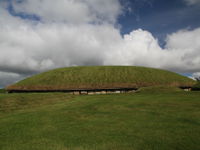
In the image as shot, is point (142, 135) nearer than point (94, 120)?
Yes

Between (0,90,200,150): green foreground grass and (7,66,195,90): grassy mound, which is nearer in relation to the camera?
(0,90,200,150): green foreground grass

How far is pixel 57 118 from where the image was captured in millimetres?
14969

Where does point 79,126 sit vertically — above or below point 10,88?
below

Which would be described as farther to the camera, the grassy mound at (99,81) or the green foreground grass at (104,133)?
the grassy mound at (99,81)

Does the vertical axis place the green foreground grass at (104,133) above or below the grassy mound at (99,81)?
below

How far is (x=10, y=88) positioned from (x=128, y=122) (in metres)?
55.4

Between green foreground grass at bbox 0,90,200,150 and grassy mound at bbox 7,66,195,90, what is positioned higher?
grassy mound at bbox 7,66,195,90

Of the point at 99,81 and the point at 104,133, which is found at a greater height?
the point at 99,81

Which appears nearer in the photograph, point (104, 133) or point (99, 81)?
point (104, 133)

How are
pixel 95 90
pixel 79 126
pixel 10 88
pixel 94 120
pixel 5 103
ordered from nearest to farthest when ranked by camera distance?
pixel 79 126 → pixel 94 120 → pixel 5 103 → pixel 95 90 → pixel 10 88

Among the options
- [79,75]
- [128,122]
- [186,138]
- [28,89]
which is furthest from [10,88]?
[186,138]

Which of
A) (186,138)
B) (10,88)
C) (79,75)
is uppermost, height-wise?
(79,75)

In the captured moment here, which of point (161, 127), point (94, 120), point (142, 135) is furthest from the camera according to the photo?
point (94, 120)

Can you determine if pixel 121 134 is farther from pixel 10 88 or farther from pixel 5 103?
pixel 10 88
